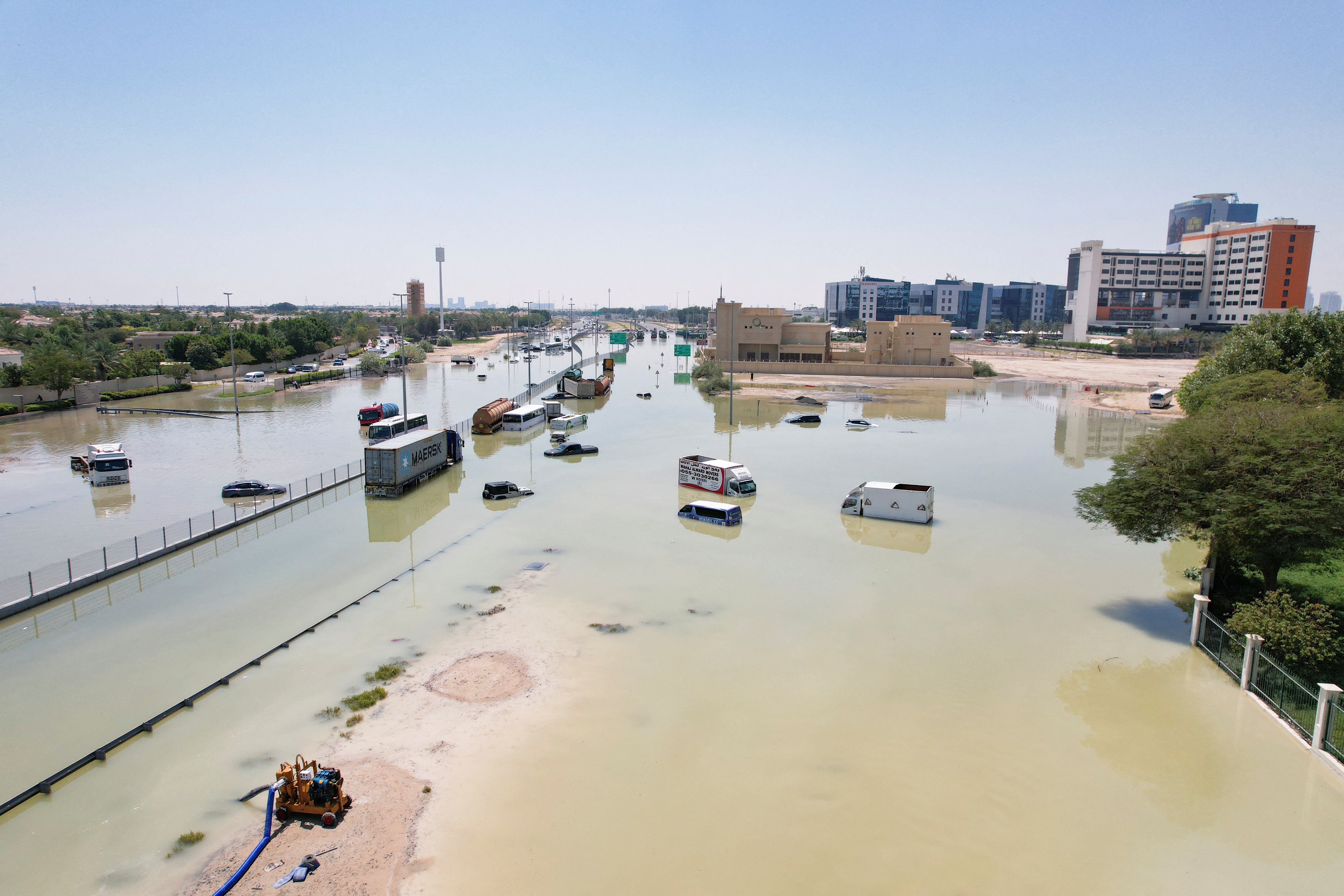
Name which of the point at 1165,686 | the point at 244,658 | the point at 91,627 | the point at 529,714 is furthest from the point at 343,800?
the point at 1165,686

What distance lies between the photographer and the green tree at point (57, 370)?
208 feet

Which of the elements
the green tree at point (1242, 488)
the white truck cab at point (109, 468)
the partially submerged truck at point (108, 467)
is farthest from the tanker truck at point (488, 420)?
the green tree at point (1242, 488)

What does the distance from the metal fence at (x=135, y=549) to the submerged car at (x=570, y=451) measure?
13667 millimetres

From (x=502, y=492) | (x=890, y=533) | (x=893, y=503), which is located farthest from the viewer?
(x=502, y=492)

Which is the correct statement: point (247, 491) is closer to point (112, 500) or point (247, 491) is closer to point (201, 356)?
point (112, 500)

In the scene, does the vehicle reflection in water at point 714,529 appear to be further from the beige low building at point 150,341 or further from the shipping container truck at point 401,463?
the beige low building at point 150,341

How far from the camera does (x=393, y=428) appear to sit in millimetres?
46875

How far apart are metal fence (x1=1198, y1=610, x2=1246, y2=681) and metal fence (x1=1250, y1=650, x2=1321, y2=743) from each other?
1.37 ft

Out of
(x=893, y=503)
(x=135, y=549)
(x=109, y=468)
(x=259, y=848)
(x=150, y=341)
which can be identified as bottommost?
(x=259, y=848)

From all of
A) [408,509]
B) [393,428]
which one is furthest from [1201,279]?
[408,509]

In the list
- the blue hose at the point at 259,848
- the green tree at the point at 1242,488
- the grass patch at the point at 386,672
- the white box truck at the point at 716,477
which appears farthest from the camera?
the white box truck at the point at 716,477

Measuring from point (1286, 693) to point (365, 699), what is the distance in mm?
21019

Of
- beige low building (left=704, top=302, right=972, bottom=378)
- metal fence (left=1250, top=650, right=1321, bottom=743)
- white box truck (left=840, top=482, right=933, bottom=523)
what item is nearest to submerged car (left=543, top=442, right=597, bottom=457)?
white box truck (left=840, top=482, right=933, bottom=523)

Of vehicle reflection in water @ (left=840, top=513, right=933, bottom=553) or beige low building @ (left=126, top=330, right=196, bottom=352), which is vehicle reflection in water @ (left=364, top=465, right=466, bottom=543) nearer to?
vehicle reflection in water @ (left=840, top=513, right=933, bottom=553)
